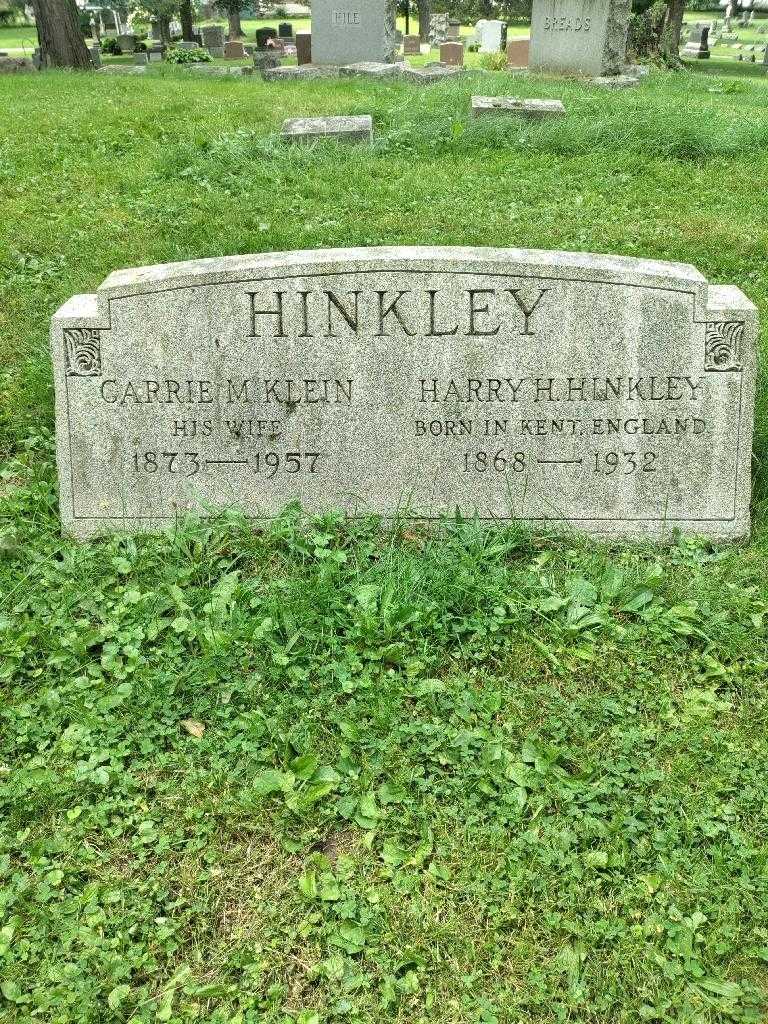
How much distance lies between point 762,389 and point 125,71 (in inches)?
729

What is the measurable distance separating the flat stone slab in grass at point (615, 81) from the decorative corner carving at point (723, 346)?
13.0m

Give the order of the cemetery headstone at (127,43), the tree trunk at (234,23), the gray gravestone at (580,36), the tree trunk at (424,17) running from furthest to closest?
the tree trunk at (234,23)
the tree trunk at (424,17)
the cemetery headstone at (127,43)
the gray gravestone at (580,36)

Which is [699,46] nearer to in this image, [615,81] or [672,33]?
[672,33]

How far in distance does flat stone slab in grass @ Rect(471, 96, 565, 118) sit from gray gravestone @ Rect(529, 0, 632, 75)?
24.3 feet

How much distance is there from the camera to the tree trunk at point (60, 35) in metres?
20.2

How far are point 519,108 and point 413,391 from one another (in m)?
7.44

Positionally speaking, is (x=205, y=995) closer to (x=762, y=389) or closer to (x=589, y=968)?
(x=589, y=968)

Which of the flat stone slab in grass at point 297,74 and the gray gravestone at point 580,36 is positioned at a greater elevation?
the gray gravestone at point 580,36

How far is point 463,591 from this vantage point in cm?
356

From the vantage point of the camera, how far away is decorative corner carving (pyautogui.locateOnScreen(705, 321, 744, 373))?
3.76 m

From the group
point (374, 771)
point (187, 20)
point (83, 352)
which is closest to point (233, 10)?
point (187, 20)

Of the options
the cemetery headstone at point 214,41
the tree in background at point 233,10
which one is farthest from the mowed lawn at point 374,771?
the tree in background at point 233,10

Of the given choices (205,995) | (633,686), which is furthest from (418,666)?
(205,995)

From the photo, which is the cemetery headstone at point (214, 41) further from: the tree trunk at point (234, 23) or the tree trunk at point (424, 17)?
the tree trunk at point (424, 17)
